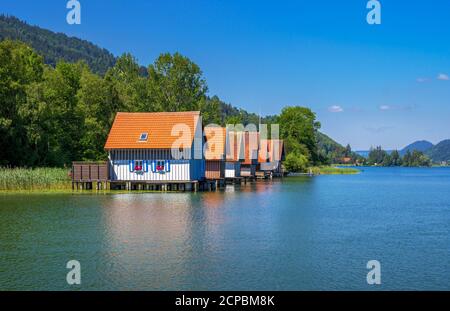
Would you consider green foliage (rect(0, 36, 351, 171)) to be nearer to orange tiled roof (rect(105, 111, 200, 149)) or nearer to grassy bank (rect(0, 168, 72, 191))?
grassy bank (rect(0, 168, 72, 191))

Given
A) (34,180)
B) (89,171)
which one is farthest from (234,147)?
(34,180)

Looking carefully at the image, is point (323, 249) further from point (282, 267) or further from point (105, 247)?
point (105, 247)

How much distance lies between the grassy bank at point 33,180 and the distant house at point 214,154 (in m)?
16.7

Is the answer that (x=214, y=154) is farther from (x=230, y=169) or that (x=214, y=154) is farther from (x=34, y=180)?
(x=34, y=180)

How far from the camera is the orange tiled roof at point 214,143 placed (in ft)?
193

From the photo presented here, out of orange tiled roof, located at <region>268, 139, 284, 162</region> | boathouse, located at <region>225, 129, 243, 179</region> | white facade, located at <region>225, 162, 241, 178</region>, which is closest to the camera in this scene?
boathouse, located at <region>225, 129, 243, 179</region>

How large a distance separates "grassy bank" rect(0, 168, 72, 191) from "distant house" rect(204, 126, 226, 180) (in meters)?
16.7

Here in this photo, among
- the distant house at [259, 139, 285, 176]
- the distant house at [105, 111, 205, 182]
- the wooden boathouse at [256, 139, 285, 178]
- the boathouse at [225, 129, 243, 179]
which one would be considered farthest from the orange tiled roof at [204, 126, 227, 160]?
the distant house at [259, 139, 285, 176]

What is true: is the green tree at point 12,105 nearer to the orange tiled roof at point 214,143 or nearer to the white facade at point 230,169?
the orange tiled roof at point 214,143

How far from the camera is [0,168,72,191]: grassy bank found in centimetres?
4538

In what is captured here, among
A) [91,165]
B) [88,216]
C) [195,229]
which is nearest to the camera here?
[195,229]

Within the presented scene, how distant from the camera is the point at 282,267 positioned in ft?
61.5
